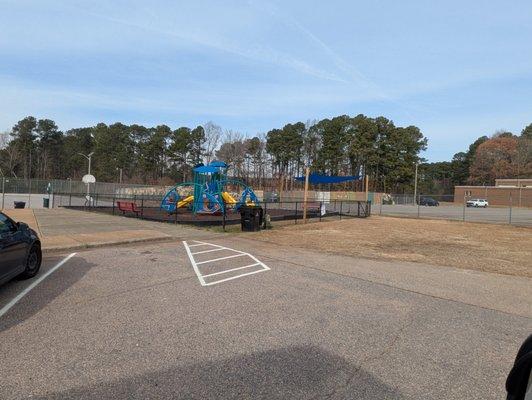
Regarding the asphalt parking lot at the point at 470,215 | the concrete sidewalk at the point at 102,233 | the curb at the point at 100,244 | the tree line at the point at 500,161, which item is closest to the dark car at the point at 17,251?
the curb at the point at 100,244

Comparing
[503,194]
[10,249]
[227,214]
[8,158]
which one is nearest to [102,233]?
[10,249]

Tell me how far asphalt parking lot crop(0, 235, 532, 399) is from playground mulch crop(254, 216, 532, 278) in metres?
2.48

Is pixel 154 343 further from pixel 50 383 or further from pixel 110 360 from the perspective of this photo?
pixel 50 383

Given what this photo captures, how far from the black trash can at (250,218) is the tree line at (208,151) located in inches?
2688

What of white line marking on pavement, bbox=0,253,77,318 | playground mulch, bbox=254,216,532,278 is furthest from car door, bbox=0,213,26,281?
playground mulch, bbox=254,216,532,278

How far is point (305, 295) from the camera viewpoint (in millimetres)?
7355

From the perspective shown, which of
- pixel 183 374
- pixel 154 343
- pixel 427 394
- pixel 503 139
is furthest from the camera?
pixel 503 139

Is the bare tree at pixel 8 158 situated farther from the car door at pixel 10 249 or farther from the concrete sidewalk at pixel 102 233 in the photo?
the car door at pixel 10 249

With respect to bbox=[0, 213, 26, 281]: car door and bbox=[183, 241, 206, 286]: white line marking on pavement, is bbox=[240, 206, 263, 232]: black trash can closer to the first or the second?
bbox=[183, 241, 206, 286]: white line marking on pavement

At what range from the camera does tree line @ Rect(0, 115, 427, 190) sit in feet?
311

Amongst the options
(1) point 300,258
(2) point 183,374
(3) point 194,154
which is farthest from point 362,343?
(3) point 194,154

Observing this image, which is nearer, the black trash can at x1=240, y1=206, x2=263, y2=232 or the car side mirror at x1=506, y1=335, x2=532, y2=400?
the car side mirror at x1=506, y1=335, x2=532, y2=400

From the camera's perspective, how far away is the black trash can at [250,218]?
703 inches

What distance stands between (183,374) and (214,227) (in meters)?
14.7
